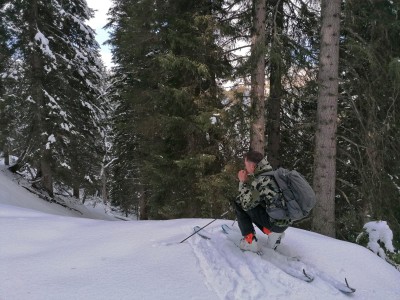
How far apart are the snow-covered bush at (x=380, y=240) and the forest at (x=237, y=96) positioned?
953 mm

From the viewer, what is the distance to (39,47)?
1324 centimetres

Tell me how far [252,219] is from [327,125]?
14.3 feet

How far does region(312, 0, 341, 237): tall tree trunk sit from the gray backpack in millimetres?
4026

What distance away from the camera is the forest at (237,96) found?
8359 millimetres

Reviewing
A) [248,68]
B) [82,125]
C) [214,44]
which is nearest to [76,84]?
[82,125]

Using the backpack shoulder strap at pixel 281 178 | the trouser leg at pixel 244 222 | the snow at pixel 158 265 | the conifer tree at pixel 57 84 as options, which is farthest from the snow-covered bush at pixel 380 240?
the conifer tree at pixel 57 84

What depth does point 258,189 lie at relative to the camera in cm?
445

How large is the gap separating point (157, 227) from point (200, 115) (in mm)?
4287

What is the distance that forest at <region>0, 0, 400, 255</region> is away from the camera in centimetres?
836

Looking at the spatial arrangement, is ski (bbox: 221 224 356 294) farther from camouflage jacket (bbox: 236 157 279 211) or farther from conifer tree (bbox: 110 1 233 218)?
conifer tree (bbox: 110 1 233 218)

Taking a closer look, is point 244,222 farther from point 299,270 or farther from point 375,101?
point 375,101

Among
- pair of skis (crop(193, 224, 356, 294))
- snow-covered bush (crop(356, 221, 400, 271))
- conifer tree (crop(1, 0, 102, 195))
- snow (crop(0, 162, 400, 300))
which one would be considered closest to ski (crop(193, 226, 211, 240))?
pair of skis (crop(193, 224, 356, 294))

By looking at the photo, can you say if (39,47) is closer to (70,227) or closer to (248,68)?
(248,68)

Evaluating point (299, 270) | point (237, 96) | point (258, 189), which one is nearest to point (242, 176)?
point (258, 189)
